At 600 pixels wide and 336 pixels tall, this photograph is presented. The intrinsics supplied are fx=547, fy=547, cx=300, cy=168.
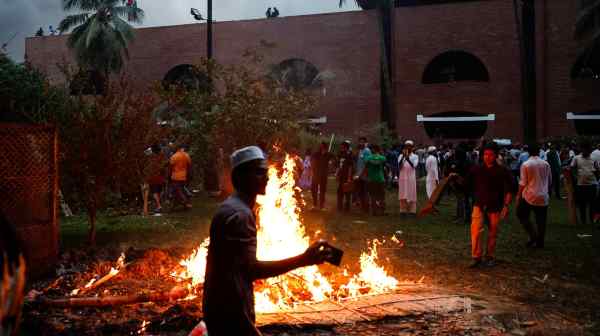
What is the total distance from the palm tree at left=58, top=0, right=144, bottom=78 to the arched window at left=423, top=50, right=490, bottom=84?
768 inches

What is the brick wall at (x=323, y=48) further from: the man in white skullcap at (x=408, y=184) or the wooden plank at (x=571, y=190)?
the wooden plank at (x=571, y=190)

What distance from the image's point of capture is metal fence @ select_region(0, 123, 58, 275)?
7207 millimetres

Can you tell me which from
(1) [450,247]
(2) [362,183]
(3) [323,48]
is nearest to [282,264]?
(1) [450,247]

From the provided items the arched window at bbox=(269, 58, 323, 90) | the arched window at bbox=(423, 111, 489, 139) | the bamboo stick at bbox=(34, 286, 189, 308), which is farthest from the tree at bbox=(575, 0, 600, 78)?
the bamboo stick at bbox=(34, 286, 189, 308)

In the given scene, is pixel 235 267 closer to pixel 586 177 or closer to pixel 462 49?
pixel 586 177

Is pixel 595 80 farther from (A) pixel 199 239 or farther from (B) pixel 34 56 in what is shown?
(B) pixel 34 56

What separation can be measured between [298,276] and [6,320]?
4.89 meters

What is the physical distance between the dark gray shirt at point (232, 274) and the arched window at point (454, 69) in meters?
32.0

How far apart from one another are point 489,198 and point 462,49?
86.6ft

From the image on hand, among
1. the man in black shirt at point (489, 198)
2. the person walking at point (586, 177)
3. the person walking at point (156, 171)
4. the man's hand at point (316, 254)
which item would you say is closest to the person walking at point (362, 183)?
the person walking at point (586, 177)

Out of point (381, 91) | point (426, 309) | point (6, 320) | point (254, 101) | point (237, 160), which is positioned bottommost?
point (426, 309)

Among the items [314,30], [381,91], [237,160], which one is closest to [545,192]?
[237,160]

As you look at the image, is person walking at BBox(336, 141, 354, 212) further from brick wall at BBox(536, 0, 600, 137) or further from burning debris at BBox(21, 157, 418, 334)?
brick wall at BBox(536, 0, 600, 137)

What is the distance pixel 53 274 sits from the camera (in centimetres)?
755
